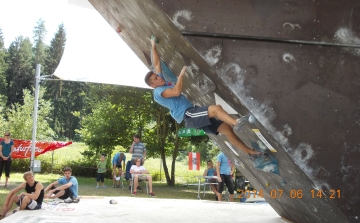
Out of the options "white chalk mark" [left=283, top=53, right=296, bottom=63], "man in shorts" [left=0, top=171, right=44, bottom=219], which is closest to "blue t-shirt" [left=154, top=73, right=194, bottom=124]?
"white chalk mark" [left=283, top=53, right=296, bottom=63]

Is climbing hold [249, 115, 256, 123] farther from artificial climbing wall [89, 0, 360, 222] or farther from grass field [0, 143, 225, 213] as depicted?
grass field [0, 143, 225, 213]

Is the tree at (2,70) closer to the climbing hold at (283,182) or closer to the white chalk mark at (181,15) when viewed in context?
the climbing hold at (283,182)

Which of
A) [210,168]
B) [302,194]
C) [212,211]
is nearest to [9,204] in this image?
[212,211]

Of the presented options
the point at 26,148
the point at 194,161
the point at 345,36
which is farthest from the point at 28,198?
the point at 26,148

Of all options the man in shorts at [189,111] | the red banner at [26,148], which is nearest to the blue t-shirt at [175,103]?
the man in shorts at [189,111]

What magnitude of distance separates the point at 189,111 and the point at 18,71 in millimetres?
46795

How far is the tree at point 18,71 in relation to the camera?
142 feet

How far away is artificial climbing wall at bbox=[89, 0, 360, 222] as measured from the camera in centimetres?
304

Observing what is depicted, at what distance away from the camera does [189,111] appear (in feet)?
12.1

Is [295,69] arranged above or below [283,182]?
above

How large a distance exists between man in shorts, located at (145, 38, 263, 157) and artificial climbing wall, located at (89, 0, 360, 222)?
37cm

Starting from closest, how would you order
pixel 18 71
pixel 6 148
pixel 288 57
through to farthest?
1. pixel 288 57
2. pixel 6 148
3. pixel 18 71

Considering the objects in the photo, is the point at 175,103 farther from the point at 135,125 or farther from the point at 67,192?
the point at 135,125

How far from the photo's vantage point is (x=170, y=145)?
650 inches
